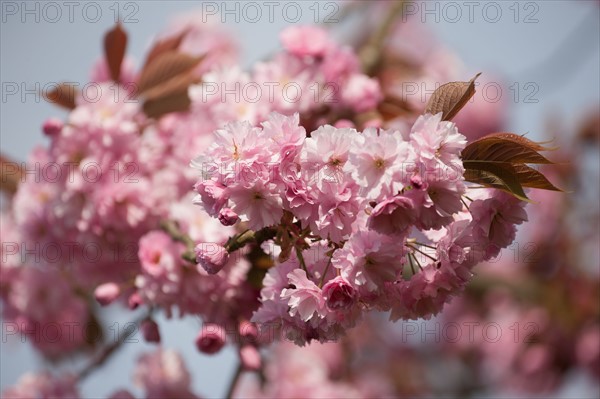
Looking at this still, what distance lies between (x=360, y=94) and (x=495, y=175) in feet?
3.55

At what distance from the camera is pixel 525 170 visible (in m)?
1.20

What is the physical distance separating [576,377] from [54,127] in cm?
372

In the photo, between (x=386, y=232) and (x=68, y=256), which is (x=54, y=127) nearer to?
(x=68, y=256)

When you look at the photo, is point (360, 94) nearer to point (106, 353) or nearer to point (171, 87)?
point (171, 87)

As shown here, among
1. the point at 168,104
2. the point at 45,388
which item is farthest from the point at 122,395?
the point at 168,104

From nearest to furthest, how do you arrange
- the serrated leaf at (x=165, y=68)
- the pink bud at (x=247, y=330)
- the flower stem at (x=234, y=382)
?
the pink bud at (x=247, y=330) < the flower stem at (x=234, y=382) < the serrated leaf at (x=165, y=68)

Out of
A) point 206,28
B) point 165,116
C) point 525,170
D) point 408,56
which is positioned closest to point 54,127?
point 165,116

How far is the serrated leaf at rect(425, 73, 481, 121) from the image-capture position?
1.18 m

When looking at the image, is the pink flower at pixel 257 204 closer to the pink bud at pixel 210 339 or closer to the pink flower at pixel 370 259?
the pink flower at pixel 370 259

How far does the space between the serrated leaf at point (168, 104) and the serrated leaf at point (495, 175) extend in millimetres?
1226

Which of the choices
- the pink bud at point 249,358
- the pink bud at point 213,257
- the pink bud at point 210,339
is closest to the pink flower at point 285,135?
the pink bud at point 213,257

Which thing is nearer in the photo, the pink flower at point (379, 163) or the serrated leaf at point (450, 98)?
the pink flower at point (379, 163)

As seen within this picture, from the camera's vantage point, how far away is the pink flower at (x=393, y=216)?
1.05 metres

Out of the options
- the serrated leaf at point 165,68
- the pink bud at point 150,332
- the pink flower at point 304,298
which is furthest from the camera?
the serrated leaf at point 165,68
